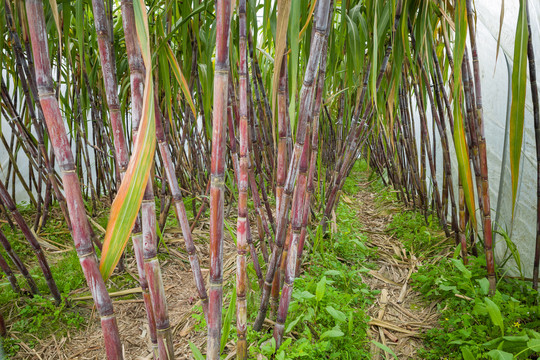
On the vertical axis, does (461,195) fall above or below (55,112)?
below

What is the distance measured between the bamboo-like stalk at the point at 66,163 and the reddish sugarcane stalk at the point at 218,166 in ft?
0.41

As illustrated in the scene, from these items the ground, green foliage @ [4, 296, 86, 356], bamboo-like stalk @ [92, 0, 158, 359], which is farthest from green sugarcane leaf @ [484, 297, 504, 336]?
green foliage @ [4, 296, 86, 356]

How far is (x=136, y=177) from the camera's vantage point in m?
0.33

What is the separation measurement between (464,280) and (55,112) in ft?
3.65

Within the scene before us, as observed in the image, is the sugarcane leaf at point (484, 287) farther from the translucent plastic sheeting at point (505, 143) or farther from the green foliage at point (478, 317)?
the translucent plastic sheeting at point (505, 143)

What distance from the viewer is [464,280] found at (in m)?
1.02

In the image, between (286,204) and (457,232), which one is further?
(457,232)

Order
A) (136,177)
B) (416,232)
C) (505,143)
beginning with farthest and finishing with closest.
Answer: (416,232) < (505,143) < (136,177)

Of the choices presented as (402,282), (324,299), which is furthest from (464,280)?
(324,299)

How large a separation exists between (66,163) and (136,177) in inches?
3.6

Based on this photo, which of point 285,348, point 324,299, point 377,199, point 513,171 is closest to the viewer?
point 513,171

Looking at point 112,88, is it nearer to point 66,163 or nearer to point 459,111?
point 66,163

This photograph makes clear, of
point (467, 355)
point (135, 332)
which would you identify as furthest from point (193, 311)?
point (467, 355)

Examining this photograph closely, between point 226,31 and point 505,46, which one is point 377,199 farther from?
point 226,31
